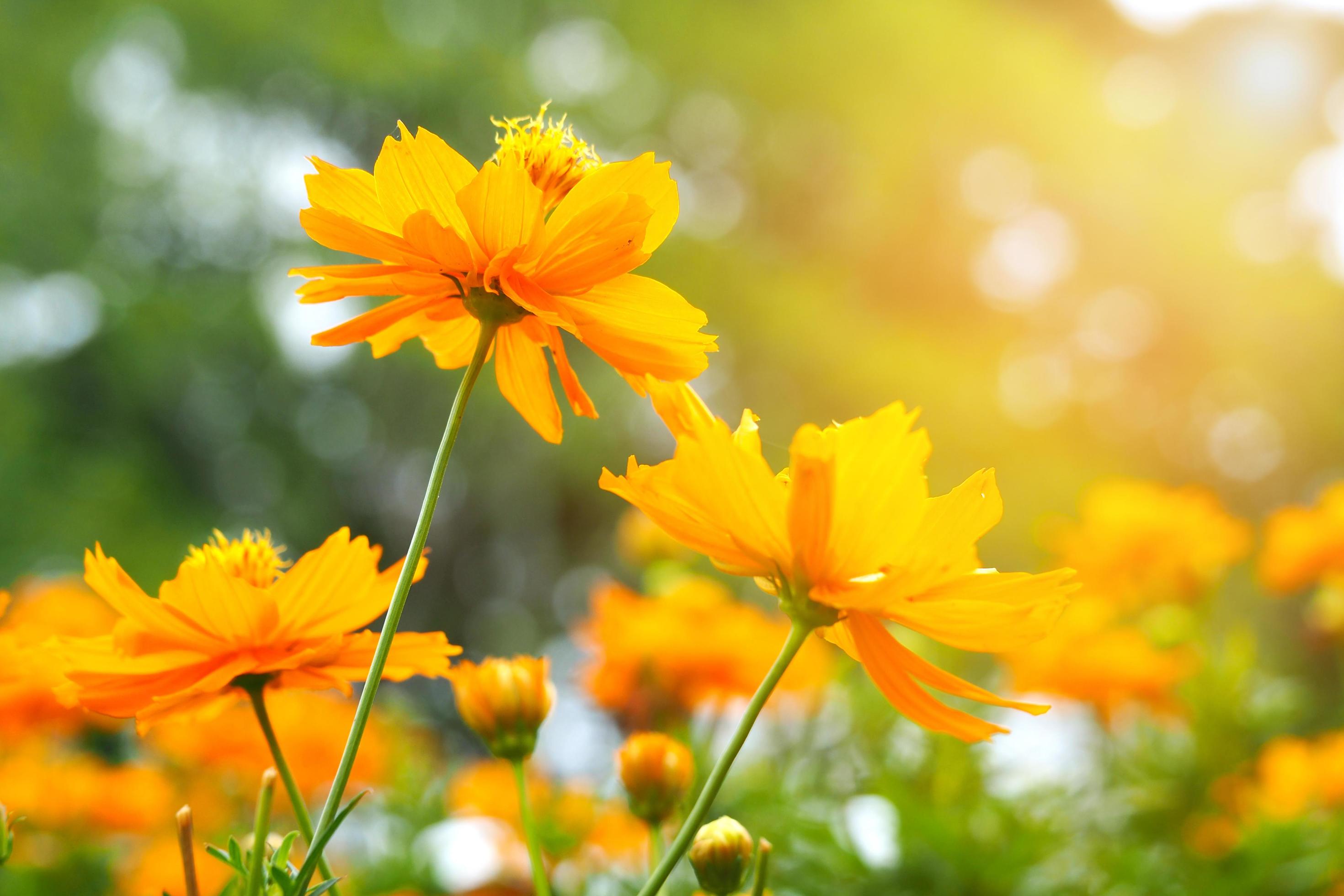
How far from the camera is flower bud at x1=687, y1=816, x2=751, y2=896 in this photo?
0.37 metres

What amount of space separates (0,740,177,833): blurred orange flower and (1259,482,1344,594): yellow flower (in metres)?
1.43

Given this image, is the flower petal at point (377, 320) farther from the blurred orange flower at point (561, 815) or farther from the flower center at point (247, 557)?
the blurred orange flower at point (561, 815)

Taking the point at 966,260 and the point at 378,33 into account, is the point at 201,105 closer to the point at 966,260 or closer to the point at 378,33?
the point at 378,33

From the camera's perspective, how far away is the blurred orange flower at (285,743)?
979 millimetres

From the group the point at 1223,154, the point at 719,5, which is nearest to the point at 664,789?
the point at 719,5

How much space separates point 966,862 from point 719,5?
578 cm

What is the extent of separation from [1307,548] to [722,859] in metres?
1.31

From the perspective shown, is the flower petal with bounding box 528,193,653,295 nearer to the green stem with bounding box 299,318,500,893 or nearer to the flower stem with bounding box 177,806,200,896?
the green stem with bounding box 299,318,500,893

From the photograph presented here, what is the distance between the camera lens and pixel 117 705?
1.12 feet

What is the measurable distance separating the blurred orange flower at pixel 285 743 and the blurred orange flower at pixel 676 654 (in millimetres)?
250

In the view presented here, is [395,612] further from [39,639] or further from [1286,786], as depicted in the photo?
[1286,786]

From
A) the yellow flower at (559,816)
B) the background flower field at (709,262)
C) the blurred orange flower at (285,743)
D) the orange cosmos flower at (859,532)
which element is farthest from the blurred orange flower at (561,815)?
the background flower field at (709,262)

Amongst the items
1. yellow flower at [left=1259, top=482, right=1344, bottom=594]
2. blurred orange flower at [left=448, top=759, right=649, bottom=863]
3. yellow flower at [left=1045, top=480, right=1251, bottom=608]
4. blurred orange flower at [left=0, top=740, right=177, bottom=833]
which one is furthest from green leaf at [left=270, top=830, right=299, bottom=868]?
yellow flower at [left=1259, top=482, right=1344, bottom=594]

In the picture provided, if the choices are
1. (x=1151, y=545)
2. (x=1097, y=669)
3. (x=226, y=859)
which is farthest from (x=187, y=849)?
(x=1151, y=545)
